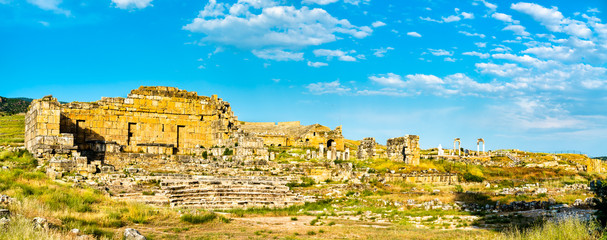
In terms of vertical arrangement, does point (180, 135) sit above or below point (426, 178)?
above

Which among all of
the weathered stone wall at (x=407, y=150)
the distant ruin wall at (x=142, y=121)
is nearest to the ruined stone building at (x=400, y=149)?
the weathered stone wall at (x=407, y=150)

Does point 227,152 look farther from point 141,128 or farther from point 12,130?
point 12,130

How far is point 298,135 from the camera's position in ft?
168

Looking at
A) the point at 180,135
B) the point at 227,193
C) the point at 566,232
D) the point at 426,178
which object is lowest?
the point at 227,193

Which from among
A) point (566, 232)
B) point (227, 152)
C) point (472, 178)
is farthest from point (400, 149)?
point (566, 232)

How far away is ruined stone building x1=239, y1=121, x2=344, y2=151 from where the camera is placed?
44.4m

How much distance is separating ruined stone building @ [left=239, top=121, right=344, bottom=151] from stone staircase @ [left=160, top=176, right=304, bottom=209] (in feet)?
69.4

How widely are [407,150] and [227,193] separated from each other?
1355 cm

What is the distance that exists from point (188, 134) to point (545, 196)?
68.6 feet

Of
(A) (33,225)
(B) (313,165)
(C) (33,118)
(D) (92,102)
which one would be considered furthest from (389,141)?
(A) (33,225)

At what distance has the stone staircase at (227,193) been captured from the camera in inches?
759

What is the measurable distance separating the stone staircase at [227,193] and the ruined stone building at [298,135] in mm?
21147

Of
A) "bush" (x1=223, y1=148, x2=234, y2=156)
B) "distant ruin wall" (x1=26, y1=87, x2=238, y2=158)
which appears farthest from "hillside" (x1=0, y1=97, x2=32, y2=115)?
"bush" (x1=223, y1=148, x2=234, y2=156)

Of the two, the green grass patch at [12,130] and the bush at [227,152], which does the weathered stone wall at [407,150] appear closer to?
the bush at [227,152]
